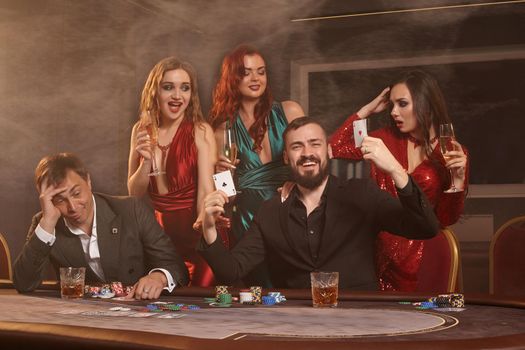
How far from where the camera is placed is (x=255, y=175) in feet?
11.9

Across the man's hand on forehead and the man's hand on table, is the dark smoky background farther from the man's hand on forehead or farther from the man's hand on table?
the man's hand on table

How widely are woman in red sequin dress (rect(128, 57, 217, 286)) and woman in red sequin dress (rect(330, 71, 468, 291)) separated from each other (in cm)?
76

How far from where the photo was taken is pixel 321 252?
343 cm

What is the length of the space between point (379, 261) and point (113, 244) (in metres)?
1.42

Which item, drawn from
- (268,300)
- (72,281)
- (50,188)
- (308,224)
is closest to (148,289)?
(72,281)

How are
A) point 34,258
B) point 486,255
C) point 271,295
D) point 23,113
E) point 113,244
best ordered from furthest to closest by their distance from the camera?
point 23,113
point 113,244
point 34,258
point 486,255
point 271,295

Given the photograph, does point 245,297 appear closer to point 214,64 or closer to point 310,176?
point 310,176

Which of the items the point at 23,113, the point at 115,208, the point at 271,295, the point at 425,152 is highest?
the point at 23,113

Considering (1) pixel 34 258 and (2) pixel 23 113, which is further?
A: (2) pixel 23 113

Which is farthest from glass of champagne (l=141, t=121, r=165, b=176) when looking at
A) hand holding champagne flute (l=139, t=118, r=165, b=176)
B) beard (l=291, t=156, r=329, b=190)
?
beard (l=291, t=156, r=329, b=190)

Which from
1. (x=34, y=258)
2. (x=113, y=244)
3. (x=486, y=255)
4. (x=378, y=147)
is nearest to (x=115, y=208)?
(x=113, y=244)

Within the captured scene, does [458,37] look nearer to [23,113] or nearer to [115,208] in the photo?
[115,208]

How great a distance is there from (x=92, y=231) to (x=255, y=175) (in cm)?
99

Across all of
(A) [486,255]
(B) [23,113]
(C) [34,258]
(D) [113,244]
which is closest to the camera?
(A) [486,255]
